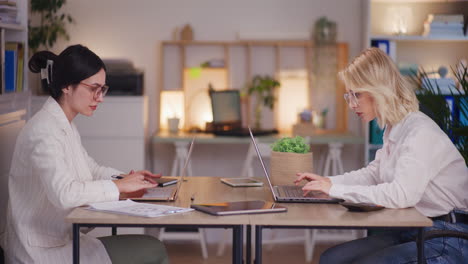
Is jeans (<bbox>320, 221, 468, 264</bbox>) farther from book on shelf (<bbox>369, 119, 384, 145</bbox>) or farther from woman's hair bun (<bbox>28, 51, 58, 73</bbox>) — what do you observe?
book on shelf (<bbox>369, 119, 384, 145</bbox>)

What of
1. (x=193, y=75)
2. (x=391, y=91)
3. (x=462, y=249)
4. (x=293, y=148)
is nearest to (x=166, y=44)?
(x=193, y=75)

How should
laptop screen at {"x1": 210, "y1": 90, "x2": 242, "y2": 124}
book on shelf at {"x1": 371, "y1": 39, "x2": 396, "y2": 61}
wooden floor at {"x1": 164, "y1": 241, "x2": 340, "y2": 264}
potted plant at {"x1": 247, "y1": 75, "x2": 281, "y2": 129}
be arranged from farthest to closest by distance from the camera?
potted plant at {"x1": 247, "y1": 75, "x2": 281, "y2": 129} → laptop screen at {"x1": 210, "y1": 90, "x2": 242, "y2": 124} → book on shelf at {"x1": 371, "y1": 39, "x2": 396, "y2": 61} → wooden floor at {"x1": 164, "y1": 241, "x2": 340, "y2": 264}

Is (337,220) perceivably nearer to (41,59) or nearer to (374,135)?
(41,59)

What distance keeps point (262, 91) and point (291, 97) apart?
1.05ft

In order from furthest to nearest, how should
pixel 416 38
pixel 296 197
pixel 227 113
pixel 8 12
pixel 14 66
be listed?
Result: pixel 227 113 < pixel 416 38 < pixel 14 66 < pixel 8 12 < pixel 296 197

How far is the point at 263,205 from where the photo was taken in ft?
8.57

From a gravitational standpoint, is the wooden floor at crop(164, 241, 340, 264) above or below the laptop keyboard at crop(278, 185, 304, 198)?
below

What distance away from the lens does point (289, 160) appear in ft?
10.3

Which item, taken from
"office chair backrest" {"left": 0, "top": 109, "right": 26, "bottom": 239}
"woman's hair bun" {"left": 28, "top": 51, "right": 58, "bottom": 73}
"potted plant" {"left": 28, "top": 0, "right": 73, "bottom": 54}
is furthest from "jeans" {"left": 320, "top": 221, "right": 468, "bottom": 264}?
"potted plant" {"left": 28, "top": 0, "right": 73, "bottom": 54}

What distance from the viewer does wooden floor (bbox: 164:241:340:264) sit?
501cm

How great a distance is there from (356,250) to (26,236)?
51.8 inches

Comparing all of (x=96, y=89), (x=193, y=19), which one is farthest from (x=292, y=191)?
(x=193, y=19)

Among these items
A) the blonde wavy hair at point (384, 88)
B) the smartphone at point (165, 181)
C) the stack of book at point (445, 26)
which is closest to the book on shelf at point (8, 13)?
the smartphone at point (165, 181)

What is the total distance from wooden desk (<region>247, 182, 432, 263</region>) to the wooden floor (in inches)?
97.8
